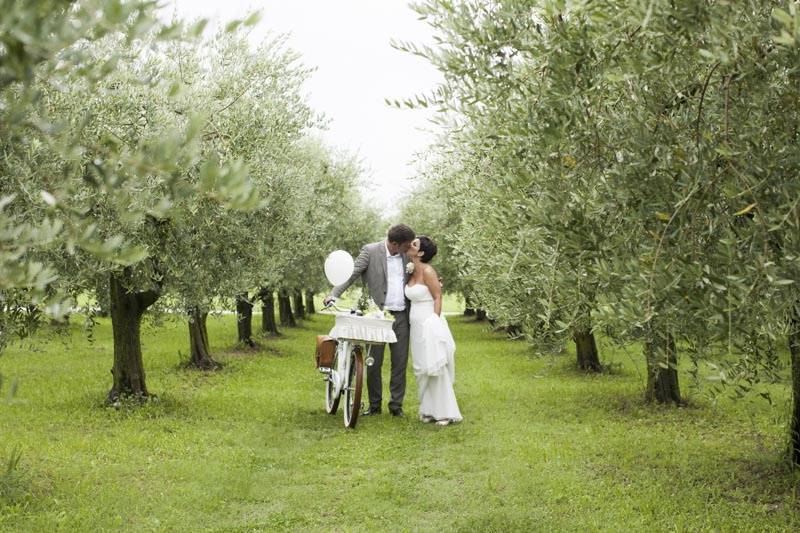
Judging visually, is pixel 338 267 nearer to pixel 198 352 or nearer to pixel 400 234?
pixel 400 234

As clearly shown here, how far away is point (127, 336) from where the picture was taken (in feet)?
51.3

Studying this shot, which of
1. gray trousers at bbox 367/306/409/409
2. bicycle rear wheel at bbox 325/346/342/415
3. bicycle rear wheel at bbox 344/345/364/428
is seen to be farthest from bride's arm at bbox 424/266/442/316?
bicycle rear wheel at bbox 325/346/342/415

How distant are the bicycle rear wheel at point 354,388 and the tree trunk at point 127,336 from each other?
12.9ft

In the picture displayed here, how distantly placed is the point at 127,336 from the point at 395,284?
5.19m

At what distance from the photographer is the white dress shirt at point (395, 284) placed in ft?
46.1

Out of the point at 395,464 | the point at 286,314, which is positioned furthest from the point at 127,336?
the point at 286,314

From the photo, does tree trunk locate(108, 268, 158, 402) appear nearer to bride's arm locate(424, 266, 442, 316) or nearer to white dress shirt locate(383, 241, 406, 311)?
white dress shirt locate(383, 241, 406, 311)

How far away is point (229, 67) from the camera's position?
58.9ft

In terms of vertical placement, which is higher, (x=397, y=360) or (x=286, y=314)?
(x=397, y=360)

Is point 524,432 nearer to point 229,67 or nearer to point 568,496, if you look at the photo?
point 568,496

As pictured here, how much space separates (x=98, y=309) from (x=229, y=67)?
567 centimetres

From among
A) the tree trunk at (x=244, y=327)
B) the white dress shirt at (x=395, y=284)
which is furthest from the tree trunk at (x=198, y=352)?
the white dress shirt at (x=395, y=284)

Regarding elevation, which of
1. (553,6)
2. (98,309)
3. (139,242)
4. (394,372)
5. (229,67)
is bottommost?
(394,372)

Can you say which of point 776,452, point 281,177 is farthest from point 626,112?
point 281,177
